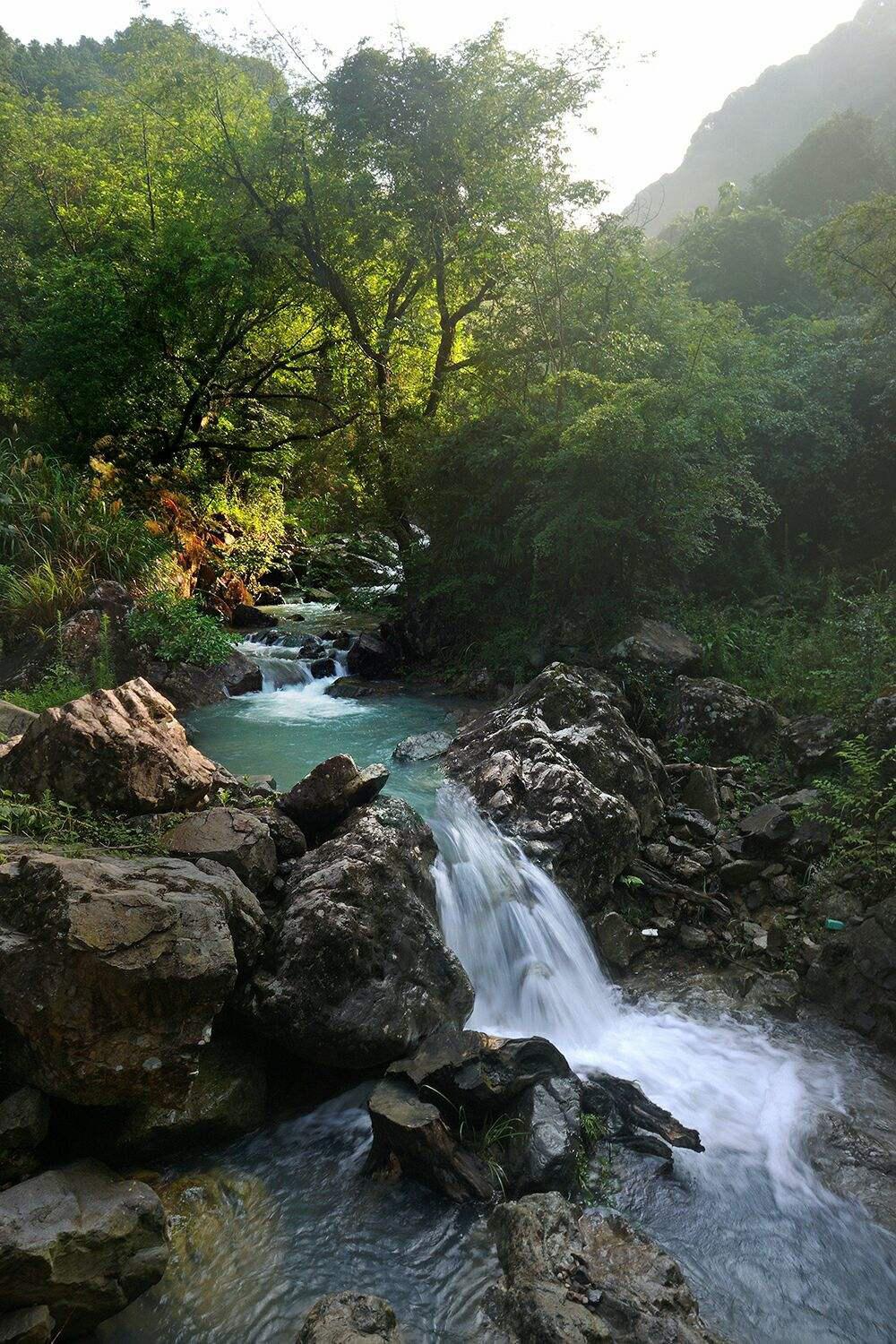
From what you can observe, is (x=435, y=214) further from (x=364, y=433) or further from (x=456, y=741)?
(x=456, y=741)

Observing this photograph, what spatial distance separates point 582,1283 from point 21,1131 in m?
2.59

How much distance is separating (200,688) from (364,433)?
17.9ft

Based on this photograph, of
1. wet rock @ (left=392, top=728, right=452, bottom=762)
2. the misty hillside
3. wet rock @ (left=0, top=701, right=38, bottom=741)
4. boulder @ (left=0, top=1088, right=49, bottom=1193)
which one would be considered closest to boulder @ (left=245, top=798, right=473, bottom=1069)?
boulder @ (left=0, top=1088, right=49, bottom=1193)

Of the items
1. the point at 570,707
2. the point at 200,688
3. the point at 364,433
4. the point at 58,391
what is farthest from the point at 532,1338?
the point at 58,391

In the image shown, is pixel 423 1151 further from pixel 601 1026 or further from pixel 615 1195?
pixel 601 1026

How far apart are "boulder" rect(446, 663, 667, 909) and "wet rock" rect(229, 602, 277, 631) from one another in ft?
24.6

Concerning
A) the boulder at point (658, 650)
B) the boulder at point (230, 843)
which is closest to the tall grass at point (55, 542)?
the boulder at point (230, 843)

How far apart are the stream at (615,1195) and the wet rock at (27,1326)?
0.33 m

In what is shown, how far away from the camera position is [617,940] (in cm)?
595

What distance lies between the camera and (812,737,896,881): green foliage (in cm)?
585

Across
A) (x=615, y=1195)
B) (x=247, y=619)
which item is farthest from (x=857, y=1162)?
(x=247, y=619)

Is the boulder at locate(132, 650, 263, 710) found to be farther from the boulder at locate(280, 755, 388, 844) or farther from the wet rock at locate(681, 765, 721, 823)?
the wet rock at locate(681, 765, 721, 823)

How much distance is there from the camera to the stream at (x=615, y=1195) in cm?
328

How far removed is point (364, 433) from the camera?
12992 mm
